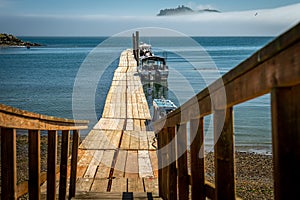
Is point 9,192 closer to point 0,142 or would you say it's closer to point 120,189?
point 0,142

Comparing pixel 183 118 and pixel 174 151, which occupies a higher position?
pixel 183 118

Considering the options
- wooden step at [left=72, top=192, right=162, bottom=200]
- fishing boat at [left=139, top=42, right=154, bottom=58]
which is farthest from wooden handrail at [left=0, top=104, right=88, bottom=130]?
fishing boat at [left=139, top=42, right=154, bottom=58]

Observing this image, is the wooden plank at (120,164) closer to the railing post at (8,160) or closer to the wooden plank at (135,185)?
the wooden plank at (135,185)

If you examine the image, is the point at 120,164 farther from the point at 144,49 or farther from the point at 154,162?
the point at 144,49

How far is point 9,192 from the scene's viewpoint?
7.30 ft

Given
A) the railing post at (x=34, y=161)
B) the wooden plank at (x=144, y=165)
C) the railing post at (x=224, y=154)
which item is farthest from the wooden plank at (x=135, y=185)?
the railing post at (x=224, y=154)

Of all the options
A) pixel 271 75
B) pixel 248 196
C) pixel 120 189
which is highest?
pixel 271 75

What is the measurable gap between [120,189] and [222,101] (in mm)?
3429

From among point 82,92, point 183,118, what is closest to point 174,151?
point 183,118

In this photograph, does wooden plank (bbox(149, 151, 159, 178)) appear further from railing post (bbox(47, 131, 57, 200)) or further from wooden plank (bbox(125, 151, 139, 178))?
railing post (bbox(47, 131, 57, 200))

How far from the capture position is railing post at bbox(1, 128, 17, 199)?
2139 millimetres

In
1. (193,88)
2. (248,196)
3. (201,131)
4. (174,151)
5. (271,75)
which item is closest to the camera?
(271,75)

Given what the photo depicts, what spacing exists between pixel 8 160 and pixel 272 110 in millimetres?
1395

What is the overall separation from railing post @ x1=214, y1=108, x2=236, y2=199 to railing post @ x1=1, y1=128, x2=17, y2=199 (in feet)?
3.23
